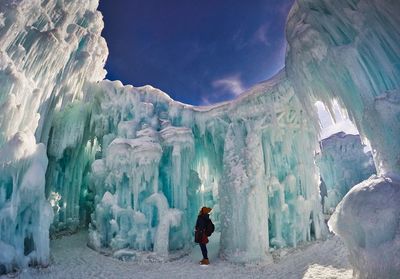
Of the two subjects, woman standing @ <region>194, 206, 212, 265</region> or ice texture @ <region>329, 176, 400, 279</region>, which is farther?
woman standing @ <region>194, 206, 212, 265</region>

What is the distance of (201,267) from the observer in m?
10.5

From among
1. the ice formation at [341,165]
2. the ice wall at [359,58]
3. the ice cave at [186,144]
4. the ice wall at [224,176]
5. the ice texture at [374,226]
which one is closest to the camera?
the ice texture at [374,226]

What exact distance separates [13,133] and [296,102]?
1094 centimetres

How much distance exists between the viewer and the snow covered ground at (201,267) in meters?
8.66

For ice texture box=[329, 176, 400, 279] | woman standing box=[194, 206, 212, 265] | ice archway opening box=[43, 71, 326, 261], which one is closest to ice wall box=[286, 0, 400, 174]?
ice texture box=[329, 176, 400, 279]

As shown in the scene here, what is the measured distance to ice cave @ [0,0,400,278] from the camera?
5.98m

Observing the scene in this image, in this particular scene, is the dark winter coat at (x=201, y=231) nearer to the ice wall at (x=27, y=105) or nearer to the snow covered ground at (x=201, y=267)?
the snow covered ground at (x=201, y=267)

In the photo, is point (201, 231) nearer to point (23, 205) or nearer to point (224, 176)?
point (224, 176)

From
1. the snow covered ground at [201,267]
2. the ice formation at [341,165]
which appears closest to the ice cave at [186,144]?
the snow covered ground at [201,267]

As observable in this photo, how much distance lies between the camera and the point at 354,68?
6789 mm

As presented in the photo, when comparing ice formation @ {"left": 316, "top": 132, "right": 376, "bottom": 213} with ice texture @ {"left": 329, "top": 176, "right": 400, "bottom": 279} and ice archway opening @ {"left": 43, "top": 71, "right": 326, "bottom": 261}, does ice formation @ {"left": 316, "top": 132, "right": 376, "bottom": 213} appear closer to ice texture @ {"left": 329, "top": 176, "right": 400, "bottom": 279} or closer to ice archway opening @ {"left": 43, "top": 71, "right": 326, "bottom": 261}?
ice archway opening @ {"left": 43, "top": 71, "right": 326, "bottom": 261}

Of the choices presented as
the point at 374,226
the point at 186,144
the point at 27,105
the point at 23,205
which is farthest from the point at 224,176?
the point at 374,226

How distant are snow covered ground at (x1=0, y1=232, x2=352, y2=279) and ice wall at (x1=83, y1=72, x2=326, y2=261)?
71 cm

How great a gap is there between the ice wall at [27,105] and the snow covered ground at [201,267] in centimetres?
105
